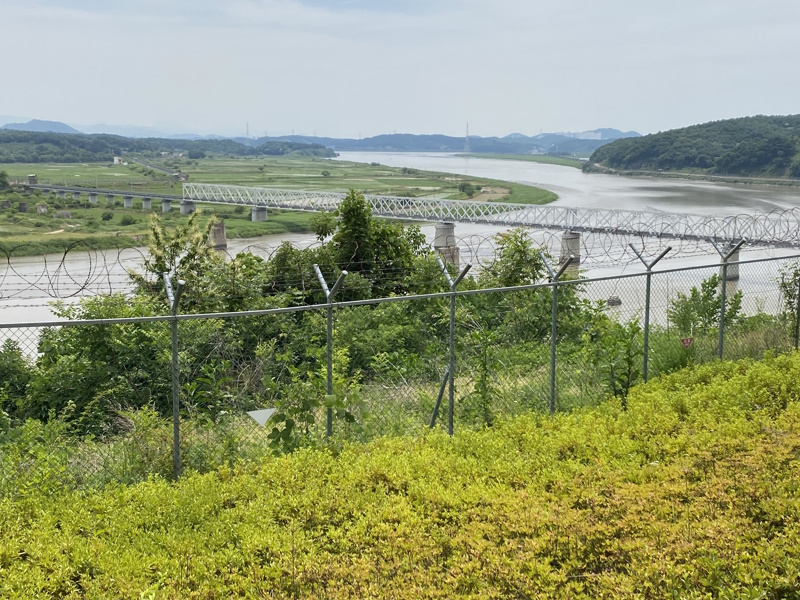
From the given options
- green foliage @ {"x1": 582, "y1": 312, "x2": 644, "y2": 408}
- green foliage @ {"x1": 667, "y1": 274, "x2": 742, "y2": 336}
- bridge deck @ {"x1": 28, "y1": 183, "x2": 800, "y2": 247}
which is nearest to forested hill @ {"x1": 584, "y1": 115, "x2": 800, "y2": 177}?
bridge deck @ {"x1": 28, "y1": 183, "x2": 800, "y2": 247}

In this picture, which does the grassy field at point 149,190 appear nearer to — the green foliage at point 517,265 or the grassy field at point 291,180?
the grassy field at point 291,180

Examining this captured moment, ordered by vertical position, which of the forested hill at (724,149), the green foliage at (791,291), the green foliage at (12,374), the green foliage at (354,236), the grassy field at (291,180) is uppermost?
the forested hill at (724,149)

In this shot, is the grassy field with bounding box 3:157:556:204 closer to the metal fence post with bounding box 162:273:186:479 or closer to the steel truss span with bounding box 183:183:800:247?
the steel truss span with bounding box 183:183:800:247

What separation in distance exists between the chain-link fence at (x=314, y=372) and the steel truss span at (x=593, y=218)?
24132 millimetres

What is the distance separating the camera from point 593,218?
71.1 m

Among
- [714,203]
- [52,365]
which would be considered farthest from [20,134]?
[52,365]

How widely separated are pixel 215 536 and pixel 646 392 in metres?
5.62

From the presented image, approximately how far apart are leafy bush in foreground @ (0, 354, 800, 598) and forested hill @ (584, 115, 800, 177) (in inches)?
4224

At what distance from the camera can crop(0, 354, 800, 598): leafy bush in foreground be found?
16.7 ft

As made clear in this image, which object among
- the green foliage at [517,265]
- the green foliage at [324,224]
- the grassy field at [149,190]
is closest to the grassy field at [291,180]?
the grassy field at [149,190]

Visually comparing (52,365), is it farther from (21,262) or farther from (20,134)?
(20,134)

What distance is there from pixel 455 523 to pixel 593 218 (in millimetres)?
67939

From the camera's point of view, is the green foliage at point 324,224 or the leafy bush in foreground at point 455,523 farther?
the green foliage at point 324,224

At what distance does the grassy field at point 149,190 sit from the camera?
211 feet
